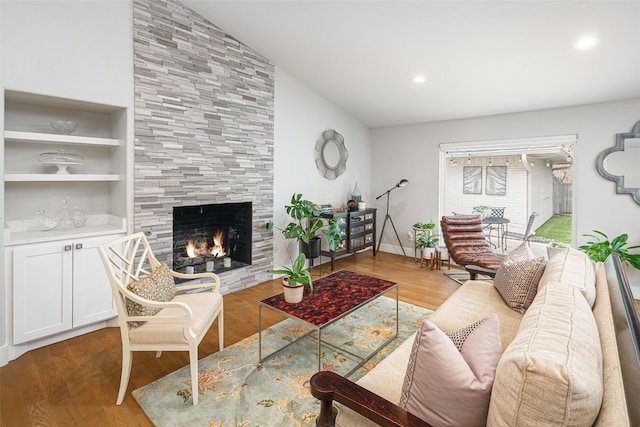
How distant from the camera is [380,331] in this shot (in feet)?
9.50

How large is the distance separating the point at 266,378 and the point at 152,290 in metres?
0.95

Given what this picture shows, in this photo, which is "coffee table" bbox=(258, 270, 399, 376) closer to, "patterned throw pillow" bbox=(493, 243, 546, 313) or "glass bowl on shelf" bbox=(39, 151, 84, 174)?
"patterned throw pillow" bbox=(493, 243, 546, 313)

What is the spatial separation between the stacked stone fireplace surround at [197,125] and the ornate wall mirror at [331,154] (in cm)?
97

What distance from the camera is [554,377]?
2.65 ft

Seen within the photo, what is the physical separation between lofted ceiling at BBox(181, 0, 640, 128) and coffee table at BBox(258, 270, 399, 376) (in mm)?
2289

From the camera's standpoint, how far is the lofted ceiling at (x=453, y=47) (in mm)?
2605

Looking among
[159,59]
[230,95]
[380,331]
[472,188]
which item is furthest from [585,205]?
[159,59]

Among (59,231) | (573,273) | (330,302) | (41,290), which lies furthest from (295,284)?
(59,231)

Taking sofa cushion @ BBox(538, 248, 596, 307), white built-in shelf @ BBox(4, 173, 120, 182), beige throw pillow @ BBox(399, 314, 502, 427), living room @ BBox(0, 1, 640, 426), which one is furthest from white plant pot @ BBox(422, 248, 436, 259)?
white built-in shelf @ BBox(4, 173, 120, 182)

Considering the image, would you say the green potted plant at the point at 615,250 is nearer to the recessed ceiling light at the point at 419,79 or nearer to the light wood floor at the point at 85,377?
the light wood floor at the point at 85,377

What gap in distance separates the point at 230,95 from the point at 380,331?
9.87ft

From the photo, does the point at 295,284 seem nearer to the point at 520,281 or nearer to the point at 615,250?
the point at 520,281

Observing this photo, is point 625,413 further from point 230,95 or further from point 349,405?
point 230,95

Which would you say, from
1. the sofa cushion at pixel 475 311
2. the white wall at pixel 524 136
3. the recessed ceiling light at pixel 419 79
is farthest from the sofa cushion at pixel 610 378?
the white wall at pixel 524 136
